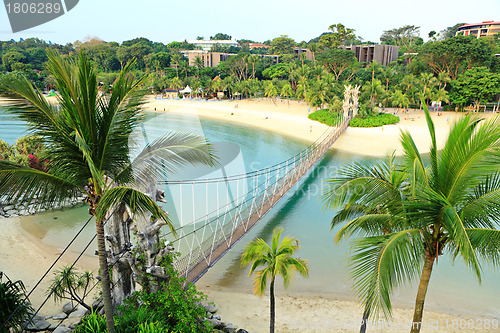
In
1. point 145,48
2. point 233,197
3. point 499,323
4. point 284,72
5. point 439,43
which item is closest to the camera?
point 499,323

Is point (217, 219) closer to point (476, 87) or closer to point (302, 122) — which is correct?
point (302, 122)

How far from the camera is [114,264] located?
5.00m

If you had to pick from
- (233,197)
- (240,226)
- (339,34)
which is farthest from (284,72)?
(240,226)

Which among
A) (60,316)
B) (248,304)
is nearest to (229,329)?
(248,304)

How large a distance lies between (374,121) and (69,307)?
20.1 metres

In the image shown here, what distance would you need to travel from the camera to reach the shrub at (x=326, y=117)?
74.7 feet

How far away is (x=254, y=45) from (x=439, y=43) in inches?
2437

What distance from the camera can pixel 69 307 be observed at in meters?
6.36

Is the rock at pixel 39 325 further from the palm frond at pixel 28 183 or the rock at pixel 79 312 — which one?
the palm frond at pixel 28 183

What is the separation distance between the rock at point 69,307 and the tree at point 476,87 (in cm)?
2691

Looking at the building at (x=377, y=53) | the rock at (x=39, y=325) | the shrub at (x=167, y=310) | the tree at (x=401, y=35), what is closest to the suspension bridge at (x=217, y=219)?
the shrub at (x=167, y=310)

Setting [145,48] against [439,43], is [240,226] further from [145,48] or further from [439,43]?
[145,48]

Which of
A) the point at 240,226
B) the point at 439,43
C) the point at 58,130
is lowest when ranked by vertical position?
the point at 240,226

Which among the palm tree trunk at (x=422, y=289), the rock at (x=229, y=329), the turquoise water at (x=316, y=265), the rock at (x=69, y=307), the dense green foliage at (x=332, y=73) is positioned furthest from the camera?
the dense green foliage at (x=332, y=73)
